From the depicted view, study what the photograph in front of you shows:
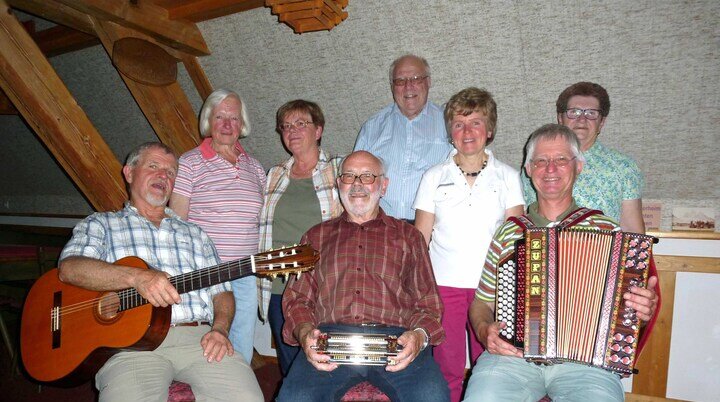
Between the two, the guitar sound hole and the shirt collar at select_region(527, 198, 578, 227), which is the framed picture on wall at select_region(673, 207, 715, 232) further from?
the guitar sound hole

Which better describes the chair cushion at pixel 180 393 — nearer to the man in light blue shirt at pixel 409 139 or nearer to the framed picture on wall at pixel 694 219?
the man in light blue shirt at pixel 409 139

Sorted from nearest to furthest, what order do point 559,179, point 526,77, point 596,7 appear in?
point 559,179
point 596,7
point 526,77

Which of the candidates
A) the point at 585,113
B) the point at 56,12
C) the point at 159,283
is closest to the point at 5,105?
the point at 56,12

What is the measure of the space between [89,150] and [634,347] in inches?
119

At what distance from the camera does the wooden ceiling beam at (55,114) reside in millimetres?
2506

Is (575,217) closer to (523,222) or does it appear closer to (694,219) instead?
(523,222)

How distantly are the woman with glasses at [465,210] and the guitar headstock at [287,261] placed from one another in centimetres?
71

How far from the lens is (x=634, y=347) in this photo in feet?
4.82

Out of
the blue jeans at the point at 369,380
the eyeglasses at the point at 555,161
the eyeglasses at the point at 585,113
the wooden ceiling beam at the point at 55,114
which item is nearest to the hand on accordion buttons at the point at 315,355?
the blue jeans at the point at 369,380

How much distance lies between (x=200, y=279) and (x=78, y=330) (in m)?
0.58

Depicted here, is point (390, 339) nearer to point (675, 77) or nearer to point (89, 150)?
point (675, 77)

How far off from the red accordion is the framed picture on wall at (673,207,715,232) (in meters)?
1.63

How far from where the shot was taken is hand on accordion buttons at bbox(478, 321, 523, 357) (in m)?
1.61

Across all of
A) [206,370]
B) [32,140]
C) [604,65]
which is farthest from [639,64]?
[32,140]
